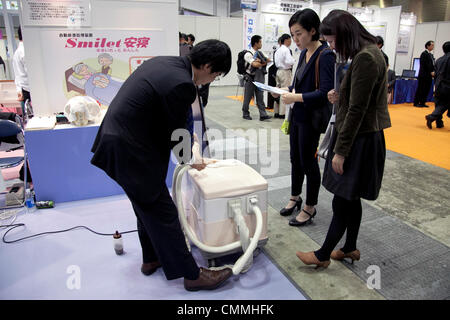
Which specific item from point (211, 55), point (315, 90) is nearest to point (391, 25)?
point (315, 90)

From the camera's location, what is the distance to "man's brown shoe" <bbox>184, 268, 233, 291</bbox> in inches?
69.0

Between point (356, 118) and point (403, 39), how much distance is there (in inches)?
374

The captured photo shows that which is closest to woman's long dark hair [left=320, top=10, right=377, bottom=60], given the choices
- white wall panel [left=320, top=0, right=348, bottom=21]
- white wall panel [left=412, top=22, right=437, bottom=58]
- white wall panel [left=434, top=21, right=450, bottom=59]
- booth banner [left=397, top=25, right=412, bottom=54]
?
white wall panel [left=320, top=0, right=348, bottom=21]

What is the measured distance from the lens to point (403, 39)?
30.5ft

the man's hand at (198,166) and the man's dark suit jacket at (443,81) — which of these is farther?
the man's dark suit jacket at (443,81)

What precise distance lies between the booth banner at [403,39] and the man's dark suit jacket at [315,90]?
28.2ft

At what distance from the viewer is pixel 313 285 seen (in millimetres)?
1813

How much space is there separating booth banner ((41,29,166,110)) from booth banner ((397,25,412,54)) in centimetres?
844

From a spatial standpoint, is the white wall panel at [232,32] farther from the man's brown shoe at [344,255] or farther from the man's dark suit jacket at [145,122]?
the man's dark suit jacket at [145,122]

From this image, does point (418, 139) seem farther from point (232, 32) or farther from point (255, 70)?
point (232, 32)

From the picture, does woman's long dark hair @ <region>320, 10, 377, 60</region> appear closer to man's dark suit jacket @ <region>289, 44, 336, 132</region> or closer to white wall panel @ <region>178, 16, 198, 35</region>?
man's dark suit jacket @ <region>289, 44, 336, 132</region>

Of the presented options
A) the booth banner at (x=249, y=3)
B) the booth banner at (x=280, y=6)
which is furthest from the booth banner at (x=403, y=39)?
the booth banner at (x=249, y=3)

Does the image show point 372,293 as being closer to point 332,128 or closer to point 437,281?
point 437,281

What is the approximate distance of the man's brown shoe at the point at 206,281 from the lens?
1.75 m
